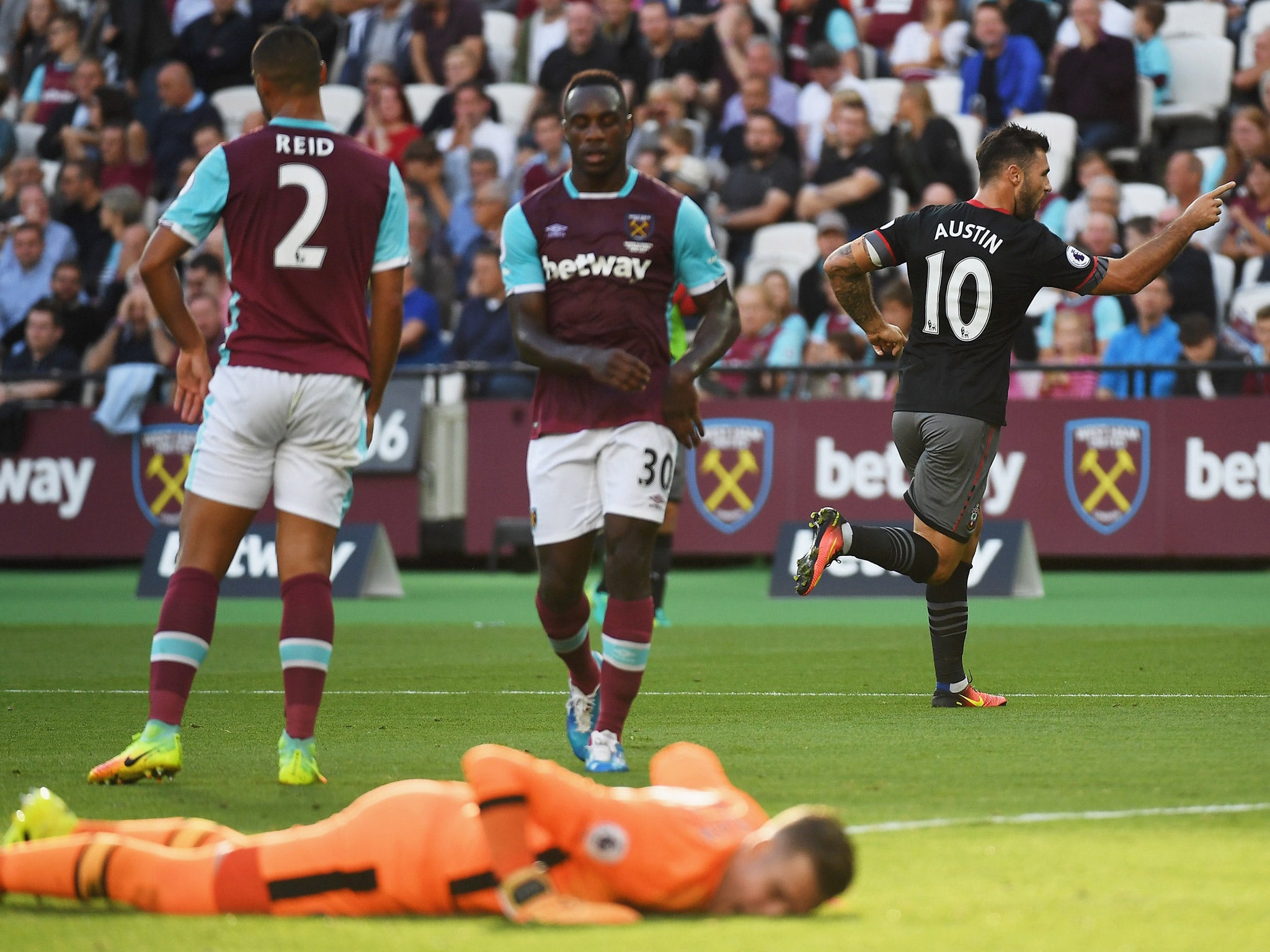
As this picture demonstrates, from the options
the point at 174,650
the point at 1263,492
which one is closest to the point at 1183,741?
the point at 174,650

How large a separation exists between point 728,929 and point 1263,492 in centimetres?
1237

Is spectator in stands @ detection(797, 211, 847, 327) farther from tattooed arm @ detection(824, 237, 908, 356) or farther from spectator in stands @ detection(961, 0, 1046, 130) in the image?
tattooed arm @ detection(824, 237, 908, 356)

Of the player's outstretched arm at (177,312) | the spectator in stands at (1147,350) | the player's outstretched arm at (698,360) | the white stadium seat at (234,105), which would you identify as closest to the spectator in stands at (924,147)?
the spectator in stands at (1147,350)

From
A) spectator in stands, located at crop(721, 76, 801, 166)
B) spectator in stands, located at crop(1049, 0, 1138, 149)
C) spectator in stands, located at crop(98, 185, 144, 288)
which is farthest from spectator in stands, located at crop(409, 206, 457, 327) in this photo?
spectator in stands, located at crop(1049, 0, 1138, 149)

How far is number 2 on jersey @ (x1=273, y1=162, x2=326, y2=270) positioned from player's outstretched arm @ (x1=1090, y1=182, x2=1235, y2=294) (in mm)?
3379

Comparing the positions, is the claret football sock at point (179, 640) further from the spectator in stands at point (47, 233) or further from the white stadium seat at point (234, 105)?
the white stadium seat at point (234, 105)

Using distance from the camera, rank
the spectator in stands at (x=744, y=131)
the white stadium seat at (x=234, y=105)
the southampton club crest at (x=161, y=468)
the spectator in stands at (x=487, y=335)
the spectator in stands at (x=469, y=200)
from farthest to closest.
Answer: the white stadium seat at (x=234, y=105), the spectator in stands at (x=744, y=131), the spectator in stands at (x=469, y=200), the spectator in stands at (x=487, y=335), the southampton club crest at (x=161, y=468)

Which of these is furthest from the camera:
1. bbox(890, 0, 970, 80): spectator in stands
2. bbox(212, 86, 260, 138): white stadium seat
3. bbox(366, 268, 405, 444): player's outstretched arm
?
bbox(212, 86, 260, 138): white stadium seat

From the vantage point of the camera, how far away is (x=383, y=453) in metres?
16.7

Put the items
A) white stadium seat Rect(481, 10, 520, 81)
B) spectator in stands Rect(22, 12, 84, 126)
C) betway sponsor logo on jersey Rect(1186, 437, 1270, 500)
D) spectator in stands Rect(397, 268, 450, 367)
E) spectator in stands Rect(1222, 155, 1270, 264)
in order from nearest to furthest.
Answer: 1. betway sponsor logo on jersey Rect(1186, 437, 1270, 500)
2. spectator in stands Rect(1222, 155, 1270, 264)
3. spectator in stands Rect(397, 268, 450, 367)
4. white stadium seat Rect(481, 10, 520, 81)
5. spectator in stands Rect(22, 12, 84, 126)

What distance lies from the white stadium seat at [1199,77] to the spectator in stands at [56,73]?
12.4m

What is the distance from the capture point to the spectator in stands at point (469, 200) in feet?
61.1

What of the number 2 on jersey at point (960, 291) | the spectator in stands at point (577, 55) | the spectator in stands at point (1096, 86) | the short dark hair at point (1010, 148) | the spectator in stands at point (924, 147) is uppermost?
the spectator in stands at point (577, 55)

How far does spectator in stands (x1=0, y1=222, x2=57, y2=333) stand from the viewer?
770 inches
